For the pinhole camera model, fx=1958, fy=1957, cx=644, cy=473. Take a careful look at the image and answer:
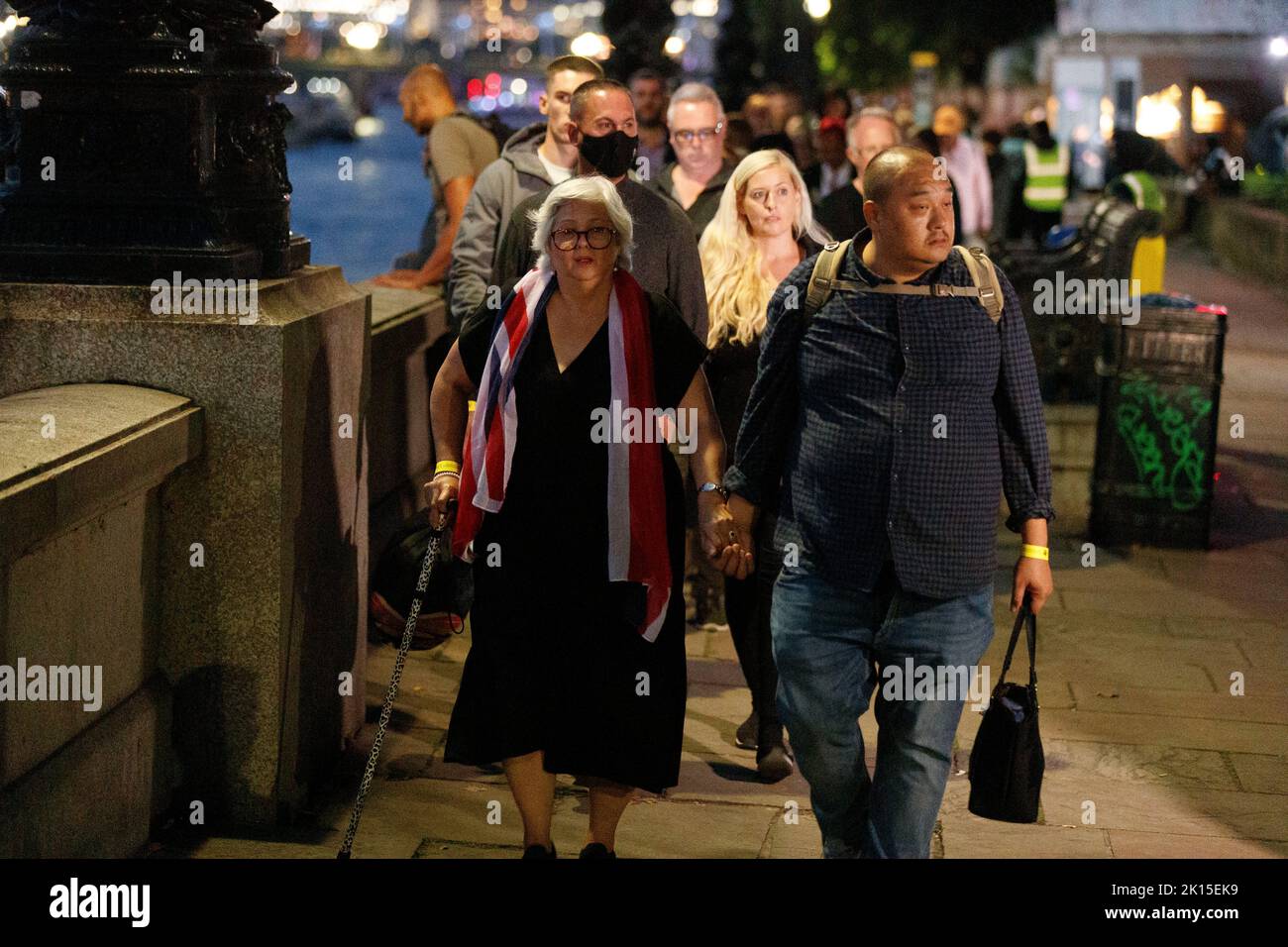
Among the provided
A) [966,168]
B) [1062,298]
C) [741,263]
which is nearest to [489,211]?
[741,263]

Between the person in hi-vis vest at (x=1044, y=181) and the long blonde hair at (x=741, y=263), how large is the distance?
13.5 m

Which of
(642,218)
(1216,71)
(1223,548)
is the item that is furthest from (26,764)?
(1216,71)

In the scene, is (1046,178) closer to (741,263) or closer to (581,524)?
(741,263)

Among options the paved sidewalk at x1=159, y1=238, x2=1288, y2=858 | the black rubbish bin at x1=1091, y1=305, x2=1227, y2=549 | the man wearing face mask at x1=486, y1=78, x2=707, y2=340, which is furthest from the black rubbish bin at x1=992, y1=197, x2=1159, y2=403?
the man wearing face mask at x1=486, y1=78, x2=707, y2=340

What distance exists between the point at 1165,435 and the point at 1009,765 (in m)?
5.39

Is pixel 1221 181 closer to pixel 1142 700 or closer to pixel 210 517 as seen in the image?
pixel 1142 700

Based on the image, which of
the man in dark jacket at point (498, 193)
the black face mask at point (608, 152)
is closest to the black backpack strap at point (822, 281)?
the black face mask at point (608, 152)

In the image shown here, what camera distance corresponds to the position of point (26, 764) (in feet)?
14.4

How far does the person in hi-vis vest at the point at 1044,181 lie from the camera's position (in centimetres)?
1959

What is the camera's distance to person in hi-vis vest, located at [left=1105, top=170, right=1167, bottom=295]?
1278 centimetres

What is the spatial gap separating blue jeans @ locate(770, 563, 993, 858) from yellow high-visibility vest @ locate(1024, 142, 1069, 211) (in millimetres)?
15691

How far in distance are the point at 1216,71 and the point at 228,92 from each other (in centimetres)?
4933

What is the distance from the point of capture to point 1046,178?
1967 centimetres

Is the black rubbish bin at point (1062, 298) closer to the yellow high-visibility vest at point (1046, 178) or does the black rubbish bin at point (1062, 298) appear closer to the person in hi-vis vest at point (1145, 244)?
the person in hi-vis vest at point (1145, 244)
